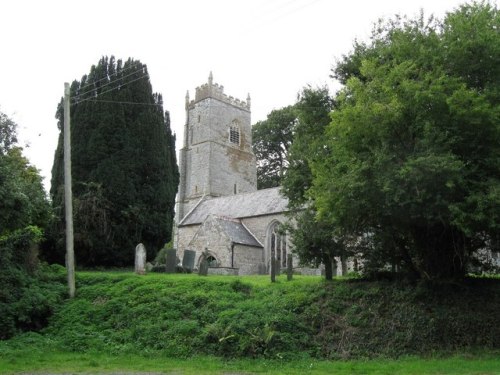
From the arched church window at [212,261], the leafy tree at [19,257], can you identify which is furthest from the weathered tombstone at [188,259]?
the leafy tree at [19,257]

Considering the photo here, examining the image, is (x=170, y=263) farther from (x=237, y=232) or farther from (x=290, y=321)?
(x=237, y=232)

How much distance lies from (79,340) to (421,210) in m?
9.39

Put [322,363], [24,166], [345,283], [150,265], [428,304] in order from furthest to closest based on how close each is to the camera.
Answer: [24,166] < [150,265] < [345,283] < [428,304] < [322,363]

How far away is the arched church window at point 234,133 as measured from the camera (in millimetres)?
51794

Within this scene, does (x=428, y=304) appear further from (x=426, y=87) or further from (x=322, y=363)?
(x=426, y=87)

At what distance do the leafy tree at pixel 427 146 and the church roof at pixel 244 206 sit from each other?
63.0 feet

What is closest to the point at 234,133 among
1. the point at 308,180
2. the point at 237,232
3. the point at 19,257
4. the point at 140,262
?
the point at 237,232

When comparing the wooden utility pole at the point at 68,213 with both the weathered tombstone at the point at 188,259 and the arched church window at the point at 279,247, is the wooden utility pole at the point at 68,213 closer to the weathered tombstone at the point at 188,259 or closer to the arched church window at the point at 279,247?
the weathered tombstone at the point at 188,259

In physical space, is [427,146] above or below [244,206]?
below

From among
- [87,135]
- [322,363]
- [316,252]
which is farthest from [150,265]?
[322,363]

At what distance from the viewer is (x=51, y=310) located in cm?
1540

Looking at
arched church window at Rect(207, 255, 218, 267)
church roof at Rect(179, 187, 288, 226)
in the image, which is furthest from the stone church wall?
church roof at Rect(179, 187, 288, 226)

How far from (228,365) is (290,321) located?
2541 mm

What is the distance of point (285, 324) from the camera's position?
508 inches
